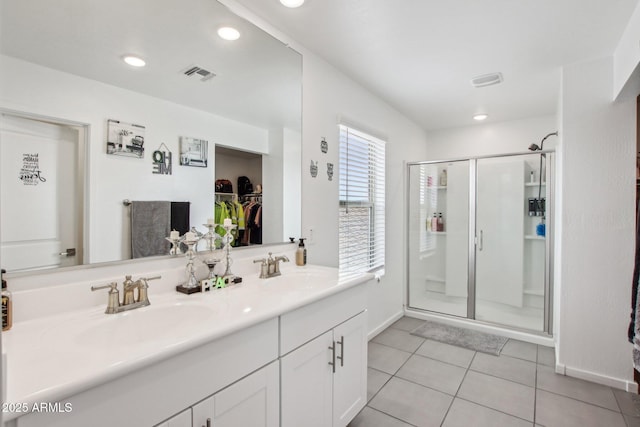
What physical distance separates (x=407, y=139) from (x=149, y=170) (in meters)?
3.05

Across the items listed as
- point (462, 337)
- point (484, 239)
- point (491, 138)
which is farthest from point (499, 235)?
point (491, 138)

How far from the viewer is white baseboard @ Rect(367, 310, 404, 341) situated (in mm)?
3100

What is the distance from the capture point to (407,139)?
378 cm

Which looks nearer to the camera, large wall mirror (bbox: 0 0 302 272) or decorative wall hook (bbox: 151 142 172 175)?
large wall mirror (bbox: 0 0 302 272)

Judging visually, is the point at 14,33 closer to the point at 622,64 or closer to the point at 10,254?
the point at 10,254

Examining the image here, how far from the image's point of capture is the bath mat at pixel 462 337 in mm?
2945

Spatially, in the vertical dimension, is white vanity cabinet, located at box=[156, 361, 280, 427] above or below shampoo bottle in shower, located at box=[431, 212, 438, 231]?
below

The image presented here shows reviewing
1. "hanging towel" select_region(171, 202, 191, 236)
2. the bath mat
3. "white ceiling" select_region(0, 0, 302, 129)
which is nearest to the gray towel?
"hanging towel" select_region(171, 202, 191, 236)

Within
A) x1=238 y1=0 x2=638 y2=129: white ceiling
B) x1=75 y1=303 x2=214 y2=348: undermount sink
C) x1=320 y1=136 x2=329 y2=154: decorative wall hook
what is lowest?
x1=75 y1=303 x2=214 y2=348: undermount sink

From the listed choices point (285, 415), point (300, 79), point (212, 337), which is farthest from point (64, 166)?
point (300, 79)

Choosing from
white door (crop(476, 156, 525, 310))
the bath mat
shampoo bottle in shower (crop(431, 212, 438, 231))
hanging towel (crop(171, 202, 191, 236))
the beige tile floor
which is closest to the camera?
hanging towel (crop(171, 202, 191, 236))

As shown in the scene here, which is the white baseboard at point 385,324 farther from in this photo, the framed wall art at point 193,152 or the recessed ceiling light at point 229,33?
the recessed ceiling light at point 229,33

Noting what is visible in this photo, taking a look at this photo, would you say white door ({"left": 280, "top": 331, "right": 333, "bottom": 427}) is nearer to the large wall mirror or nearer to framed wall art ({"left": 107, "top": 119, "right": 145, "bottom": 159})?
the large wall mirror

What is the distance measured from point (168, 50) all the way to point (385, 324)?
3.04 m
